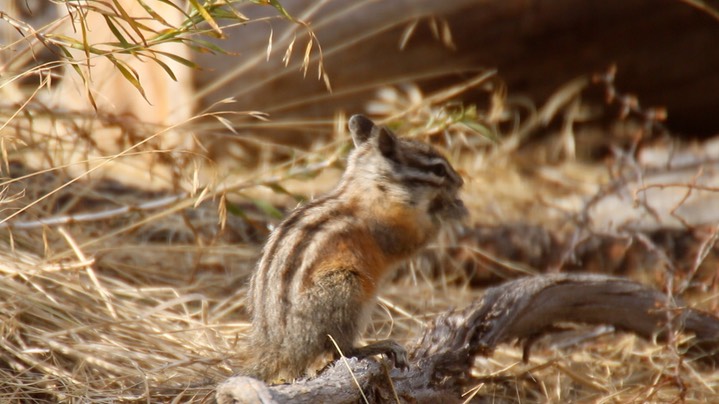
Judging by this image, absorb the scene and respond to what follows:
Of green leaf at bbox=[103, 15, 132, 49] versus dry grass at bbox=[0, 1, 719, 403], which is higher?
green leaf at bbox=[103, 15, 132, 49]

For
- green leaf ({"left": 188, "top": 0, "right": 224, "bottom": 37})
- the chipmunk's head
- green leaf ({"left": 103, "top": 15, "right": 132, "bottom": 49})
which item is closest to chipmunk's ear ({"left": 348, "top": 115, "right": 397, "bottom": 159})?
the chipmunk's head

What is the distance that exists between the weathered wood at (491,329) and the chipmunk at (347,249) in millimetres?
204

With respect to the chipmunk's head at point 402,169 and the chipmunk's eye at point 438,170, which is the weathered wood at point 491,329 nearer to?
the chipmunk's head at point 402,169

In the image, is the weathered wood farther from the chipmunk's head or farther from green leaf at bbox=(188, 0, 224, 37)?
green leaf at bbox=(188, 0, 224, 37)

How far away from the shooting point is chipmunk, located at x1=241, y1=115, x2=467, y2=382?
12.1ft

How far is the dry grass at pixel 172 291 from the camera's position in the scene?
4.18m

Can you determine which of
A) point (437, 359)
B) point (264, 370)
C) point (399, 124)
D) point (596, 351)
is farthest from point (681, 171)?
point (264, 370)

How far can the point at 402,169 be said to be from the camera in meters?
4.12

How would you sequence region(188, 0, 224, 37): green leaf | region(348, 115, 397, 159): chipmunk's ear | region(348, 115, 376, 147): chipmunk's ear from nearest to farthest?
1. region(188, 0, 224, 37): green leaf
2. region(348, 115, 397, 159): chipmunk's ear
3. region(348, 115, 376, 147): chipmunk's ear

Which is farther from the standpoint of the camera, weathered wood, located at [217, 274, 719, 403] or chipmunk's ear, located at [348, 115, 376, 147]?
chipmunk's ear, located at [348, 115, 376, 147]

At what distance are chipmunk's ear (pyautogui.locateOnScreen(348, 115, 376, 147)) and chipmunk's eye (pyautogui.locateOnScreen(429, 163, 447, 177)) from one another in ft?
1.05

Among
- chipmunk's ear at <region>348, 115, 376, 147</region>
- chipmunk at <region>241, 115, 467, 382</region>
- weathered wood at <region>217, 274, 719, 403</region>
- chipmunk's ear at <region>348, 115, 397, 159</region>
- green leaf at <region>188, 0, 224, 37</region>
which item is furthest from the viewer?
chipmunk's ear at <region>348, 115, 376, 147</region>

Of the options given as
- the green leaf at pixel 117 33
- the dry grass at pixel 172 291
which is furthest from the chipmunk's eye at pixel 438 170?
the green leaf at pixel 117 33

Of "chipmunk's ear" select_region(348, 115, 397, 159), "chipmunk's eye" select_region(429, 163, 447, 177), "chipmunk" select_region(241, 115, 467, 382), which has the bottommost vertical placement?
"chipmunk" select_region(241, 115, 467, 382)
